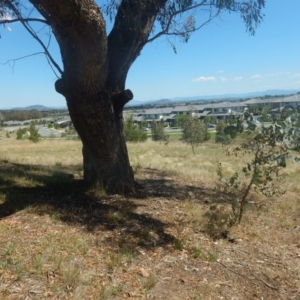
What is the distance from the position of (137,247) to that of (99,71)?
2.36 meters

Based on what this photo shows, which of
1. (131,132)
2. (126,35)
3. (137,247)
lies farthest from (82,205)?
(131,132)

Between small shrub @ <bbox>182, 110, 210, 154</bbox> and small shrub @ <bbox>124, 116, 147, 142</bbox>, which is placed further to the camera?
small shrub @ <bbox>124, 116, 147, 142</bbox>

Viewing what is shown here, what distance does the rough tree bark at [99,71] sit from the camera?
13.5ft

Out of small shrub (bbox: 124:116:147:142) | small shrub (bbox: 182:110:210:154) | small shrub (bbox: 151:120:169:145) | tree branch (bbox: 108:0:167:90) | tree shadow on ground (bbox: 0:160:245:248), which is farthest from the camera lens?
small shrub (bbox: 151:120:169:145)

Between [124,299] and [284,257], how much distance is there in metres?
2.00

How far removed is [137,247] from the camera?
11.9 ft

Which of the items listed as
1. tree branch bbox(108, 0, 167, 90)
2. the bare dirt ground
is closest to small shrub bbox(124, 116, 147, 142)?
tree branch bbox(108, 0, 167, 90)

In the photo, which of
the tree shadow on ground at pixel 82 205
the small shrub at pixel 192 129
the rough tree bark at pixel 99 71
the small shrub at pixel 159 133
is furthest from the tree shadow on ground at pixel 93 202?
the small shrub at pixel 159 133

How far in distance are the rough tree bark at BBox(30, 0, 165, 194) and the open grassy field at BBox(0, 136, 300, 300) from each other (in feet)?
1.73

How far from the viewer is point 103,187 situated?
543 centimetres

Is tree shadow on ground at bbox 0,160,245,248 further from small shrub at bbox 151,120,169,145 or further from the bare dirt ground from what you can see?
small shrub at bbox 151,120,169,145

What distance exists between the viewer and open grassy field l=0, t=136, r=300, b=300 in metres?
2.84

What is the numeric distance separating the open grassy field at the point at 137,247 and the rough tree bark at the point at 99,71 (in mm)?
528

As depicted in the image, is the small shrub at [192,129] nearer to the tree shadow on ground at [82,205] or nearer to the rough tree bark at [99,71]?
the tree shadow on ground at [82,205]
